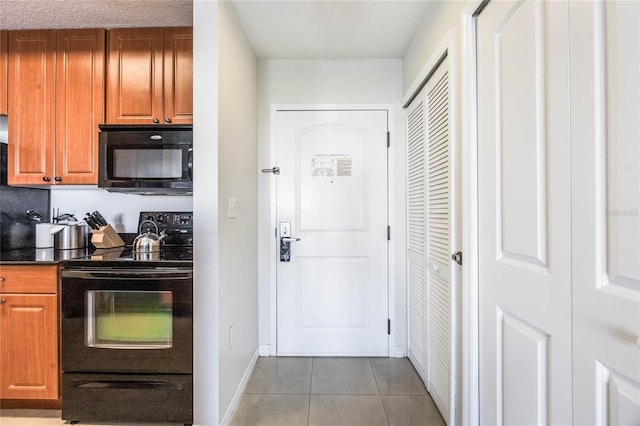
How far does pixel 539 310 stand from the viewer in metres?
1.01

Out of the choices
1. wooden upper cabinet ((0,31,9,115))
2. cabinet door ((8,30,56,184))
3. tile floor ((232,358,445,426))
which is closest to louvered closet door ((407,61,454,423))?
tile floor ((232,358,445,426))

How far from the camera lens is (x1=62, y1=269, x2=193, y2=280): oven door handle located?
64.1 inches

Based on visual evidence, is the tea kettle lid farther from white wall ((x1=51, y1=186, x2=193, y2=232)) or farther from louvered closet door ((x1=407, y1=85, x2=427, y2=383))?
louvered closet door ((x1=407, y1=85, x2=427, y2=383))

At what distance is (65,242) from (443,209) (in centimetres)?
247

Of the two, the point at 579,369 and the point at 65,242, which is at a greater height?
the point at 65,242

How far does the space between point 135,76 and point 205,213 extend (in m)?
1.17

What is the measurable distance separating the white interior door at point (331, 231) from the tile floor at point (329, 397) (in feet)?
0.67

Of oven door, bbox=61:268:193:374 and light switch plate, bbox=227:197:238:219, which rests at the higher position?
light switch plate, bbox=227:197:238:219

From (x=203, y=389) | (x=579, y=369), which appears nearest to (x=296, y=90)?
(x=203, y=389)

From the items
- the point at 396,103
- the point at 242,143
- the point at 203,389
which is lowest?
the point at 203,389

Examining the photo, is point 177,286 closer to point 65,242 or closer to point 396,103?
point 65,242

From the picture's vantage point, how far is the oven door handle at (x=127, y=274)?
163 centimetres

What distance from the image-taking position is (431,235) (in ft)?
6.31

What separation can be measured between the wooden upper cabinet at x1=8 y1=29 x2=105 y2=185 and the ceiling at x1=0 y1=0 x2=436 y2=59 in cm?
12
